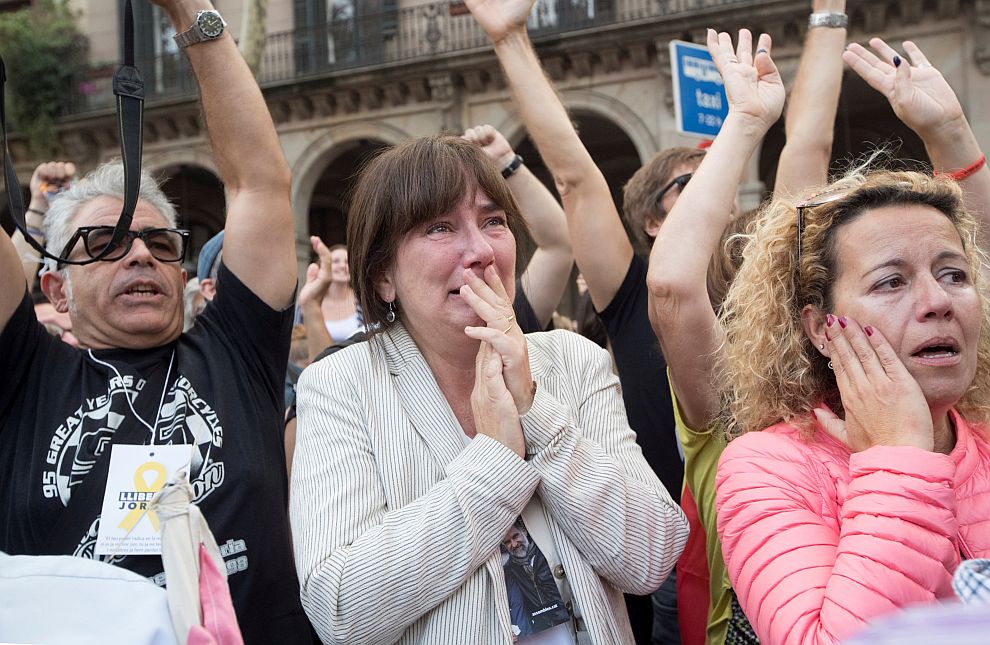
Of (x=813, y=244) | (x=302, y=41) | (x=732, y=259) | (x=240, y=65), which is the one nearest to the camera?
(x=813, y=244)

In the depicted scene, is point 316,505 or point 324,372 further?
point 324,372

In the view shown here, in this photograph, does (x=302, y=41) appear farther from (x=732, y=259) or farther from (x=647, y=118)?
(x=732, y=259)

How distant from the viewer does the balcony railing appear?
15172 millimetres

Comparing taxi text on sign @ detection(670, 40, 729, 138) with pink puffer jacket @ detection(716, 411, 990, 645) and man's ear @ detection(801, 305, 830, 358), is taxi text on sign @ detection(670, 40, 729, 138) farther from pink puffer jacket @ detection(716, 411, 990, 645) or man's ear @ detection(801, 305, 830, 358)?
pink puffer jacket @ detection(716, 411, 990, 645)

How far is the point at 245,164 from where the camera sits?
8.01 feet

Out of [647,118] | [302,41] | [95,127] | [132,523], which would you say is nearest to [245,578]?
[132,523]

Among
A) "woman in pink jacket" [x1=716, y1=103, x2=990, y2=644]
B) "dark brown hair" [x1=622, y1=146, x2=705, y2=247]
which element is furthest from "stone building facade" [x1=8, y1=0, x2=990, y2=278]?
"woman in pink jacket" [x1=716, y1=103, x2=990, y2=644]

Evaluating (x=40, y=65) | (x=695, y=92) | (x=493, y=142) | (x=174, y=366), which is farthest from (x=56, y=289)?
(x=40, y=65)

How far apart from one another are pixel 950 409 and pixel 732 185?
748 mm

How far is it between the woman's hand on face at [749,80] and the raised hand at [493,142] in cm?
87

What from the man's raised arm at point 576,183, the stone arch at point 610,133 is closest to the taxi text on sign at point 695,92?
the man's raised arm at point 576,183

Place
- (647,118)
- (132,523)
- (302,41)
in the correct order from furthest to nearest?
1. (302,41)
2. (647,118)
3. (132,523)

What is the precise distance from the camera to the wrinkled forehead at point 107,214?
8.46 feet

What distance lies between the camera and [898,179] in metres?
1.96
